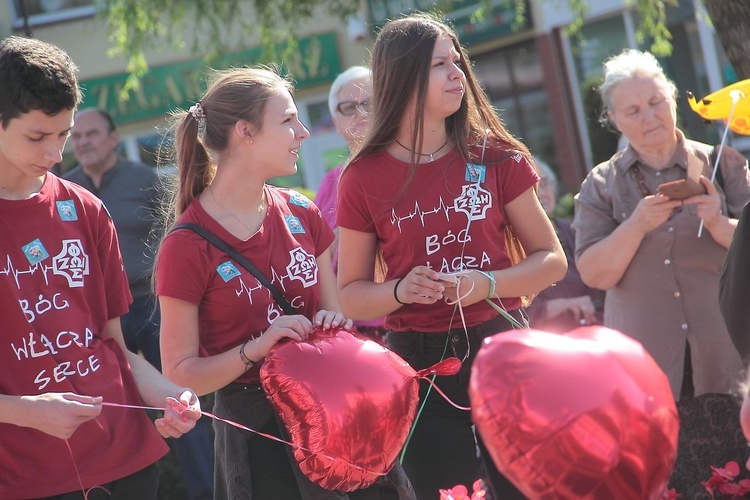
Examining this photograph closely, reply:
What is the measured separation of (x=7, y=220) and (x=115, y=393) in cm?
58

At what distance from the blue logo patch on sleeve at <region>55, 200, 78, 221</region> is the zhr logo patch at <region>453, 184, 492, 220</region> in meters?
1.22

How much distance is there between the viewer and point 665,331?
4.42 m

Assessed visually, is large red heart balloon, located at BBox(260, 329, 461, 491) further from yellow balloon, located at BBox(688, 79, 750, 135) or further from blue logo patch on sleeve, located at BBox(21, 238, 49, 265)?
yellow balloon, located at BBox(688, 79, 750, 135)

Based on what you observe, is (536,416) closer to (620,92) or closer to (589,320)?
(620,92)

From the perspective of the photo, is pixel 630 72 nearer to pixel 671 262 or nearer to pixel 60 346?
pixel 671 262

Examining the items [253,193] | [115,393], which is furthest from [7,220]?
[253,193]

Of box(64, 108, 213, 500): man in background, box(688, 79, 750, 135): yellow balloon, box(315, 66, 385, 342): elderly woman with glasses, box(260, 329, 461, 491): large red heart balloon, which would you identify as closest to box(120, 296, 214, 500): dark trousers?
box(64, 108, 213, 500): man in background

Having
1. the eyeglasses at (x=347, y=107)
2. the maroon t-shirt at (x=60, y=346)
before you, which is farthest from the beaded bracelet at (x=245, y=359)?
the eyeglasses at (x=347, y=107)

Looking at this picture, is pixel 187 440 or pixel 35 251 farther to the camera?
pixel 187 440

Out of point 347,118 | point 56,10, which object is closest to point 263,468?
point 347,118

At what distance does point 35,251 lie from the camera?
9.34ft

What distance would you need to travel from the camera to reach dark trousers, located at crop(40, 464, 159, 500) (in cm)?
283

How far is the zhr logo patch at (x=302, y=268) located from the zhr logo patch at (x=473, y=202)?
0.52 m

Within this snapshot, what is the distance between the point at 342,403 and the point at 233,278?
0.62 meters
